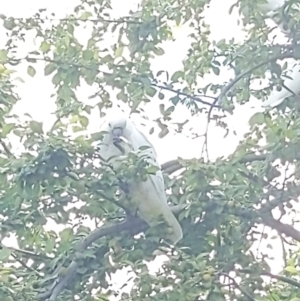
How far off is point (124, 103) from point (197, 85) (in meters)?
0.31

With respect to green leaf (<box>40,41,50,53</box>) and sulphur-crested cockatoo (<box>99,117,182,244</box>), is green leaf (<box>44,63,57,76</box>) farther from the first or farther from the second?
sulphur-crested cockatoo (<box>99,117,182,244</box>)

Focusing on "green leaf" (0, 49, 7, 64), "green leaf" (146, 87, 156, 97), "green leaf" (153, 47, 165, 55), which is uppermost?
"green leaf" (153, 47, 165, 55)

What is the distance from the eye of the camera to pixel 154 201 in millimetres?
2693

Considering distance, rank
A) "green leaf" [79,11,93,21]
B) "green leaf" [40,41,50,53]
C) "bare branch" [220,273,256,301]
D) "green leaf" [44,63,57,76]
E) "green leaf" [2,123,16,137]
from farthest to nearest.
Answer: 1. "green leaf" [79,11,93,21]
2. "green leaf" [40,41,50,53]
3. "green leaf" [44,63,57,76]
4. "green leaf" [2,123,16,137]
5. "bare branch" [220,273,256,301]

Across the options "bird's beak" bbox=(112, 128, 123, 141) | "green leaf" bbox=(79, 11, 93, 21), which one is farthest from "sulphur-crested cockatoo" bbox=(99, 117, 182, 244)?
"green leaf" bbox=(79, 11, 93, 21)

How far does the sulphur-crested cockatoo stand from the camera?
7.96 feet

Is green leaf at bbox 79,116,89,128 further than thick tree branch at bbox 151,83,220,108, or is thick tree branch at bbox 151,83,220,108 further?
thick tree branch at bbox 151,83,220,108

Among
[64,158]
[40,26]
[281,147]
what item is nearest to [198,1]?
[40,26]

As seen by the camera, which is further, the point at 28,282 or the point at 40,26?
the point at 40,26

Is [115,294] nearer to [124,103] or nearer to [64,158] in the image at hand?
[64,158]

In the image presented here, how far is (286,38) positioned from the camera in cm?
253

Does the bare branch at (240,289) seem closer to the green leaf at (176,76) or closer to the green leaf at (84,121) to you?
the green leaf at (84,121)

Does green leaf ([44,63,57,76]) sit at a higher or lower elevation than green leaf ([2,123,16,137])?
higher

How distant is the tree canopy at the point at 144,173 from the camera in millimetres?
2123
